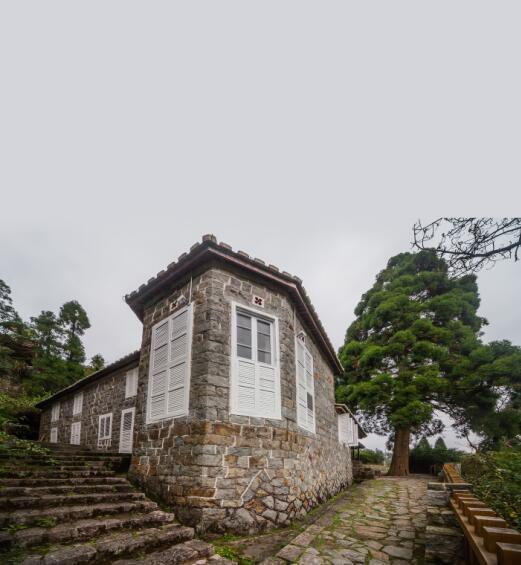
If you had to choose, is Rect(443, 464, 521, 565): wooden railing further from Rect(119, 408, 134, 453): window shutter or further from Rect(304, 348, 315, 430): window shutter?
Rect(119, 408, 134, 453): window shutter

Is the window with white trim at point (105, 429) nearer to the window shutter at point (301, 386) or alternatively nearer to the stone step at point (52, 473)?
the stone step at point (52, 473)

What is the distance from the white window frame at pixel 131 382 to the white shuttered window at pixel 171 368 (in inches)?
187

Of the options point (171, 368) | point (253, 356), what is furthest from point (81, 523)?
point (253, 356)

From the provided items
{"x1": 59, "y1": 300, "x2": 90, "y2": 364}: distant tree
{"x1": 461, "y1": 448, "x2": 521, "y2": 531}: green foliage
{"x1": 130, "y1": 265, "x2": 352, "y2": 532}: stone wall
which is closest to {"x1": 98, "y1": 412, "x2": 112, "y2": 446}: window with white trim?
{"x1": 130, "y1": 265, "x2": 352, "y2": 532}: stone wall

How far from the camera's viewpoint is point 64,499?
4.75 metres

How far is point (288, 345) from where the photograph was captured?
22.6 ft

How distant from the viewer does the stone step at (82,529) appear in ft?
11.7

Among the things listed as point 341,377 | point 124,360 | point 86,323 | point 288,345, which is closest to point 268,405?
point 288,345

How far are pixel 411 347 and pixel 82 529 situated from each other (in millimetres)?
14046

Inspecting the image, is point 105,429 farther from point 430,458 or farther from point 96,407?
point 430,458

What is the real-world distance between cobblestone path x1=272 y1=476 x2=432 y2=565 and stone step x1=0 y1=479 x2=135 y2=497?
3155 mm

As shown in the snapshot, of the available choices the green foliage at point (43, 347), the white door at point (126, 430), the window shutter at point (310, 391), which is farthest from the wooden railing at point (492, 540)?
the green foliage at point (43, 347)

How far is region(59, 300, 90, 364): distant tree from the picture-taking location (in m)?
23.6

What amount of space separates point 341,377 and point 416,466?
20.2ft
